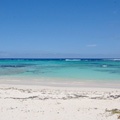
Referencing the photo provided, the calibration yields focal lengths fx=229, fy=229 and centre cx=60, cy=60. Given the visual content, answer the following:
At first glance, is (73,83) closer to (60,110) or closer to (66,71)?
(60,110)

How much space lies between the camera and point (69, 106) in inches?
419

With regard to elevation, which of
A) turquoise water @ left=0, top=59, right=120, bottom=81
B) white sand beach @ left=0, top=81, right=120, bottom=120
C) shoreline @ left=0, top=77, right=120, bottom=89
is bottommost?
shoreline @ left=0, top=77, right=120, bottom=89

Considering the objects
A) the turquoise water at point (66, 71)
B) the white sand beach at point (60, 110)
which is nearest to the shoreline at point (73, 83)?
the turquoise water at point (66, 71)

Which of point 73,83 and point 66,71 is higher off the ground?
point 66,71

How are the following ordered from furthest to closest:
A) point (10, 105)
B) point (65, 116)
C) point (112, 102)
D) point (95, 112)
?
point (112, 102) < point (10, 105) < point (95, 112) < point (65, 116)

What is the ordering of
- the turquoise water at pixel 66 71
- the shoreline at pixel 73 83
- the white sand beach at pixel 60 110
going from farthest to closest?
the turquoise water at pixel 66 71, the shoreline at pixel 73 83, the white sand beach at pixel 60 110

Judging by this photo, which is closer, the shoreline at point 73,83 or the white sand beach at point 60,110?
the white sand beach at point 60,110

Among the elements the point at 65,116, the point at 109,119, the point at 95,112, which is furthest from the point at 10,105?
the point at 109,119

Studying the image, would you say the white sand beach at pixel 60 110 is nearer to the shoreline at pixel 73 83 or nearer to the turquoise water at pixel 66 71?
the shoreline at pixel 73 83

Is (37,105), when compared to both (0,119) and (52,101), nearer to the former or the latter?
(52,101)

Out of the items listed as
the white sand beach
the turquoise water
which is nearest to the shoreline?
the turquoise water

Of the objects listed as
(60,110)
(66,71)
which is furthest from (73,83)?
(66,71)

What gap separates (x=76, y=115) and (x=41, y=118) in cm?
139

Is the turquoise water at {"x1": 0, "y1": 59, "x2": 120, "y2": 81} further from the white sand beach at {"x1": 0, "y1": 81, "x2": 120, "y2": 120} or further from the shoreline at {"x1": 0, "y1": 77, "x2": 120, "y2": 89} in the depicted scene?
the white sand beach at {"x1": 0, "y1": 81, "x2": 120, "y2": 120}
